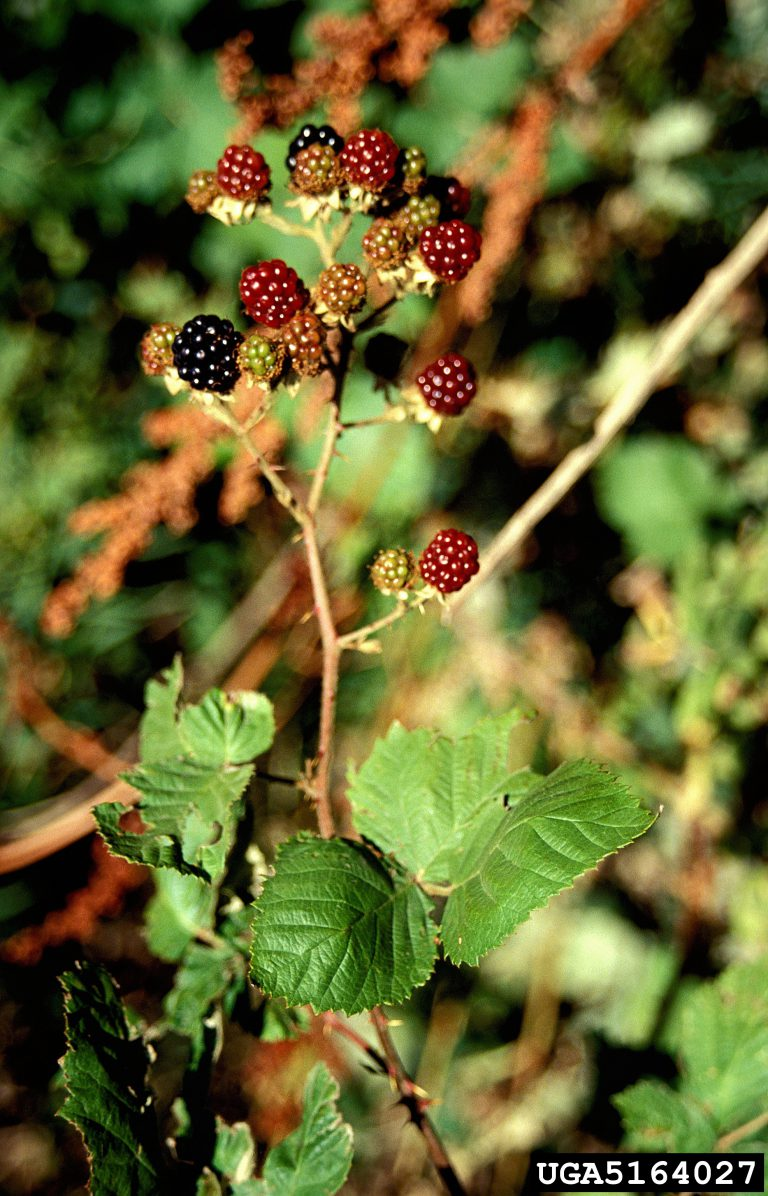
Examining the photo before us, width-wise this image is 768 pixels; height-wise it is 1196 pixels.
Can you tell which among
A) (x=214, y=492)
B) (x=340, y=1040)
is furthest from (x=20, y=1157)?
(x=214, y=492)

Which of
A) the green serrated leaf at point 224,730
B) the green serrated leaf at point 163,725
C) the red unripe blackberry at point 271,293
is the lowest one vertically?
the green serrated leaf at point 163,725

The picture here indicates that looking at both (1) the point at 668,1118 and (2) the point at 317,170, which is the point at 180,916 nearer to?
(1) the point at 668,1118

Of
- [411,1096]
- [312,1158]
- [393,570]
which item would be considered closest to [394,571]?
[393,570]

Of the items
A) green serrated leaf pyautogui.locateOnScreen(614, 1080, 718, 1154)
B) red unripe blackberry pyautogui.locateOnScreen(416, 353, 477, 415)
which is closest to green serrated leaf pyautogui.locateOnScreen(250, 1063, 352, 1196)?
green serrated leaf pyautogui.locateOnScreen(614, 1080, 718, 1154)

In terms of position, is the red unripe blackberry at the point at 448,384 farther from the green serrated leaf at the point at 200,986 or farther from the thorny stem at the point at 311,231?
the green serrated leaf at the point at 200,986

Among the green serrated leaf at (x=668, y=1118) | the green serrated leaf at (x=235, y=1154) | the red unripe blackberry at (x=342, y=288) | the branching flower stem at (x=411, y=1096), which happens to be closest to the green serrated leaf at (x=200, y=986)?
the green serrated leaf at (x=235, y=1154)

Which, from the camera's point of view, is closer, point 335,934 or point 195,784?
point 335,934
